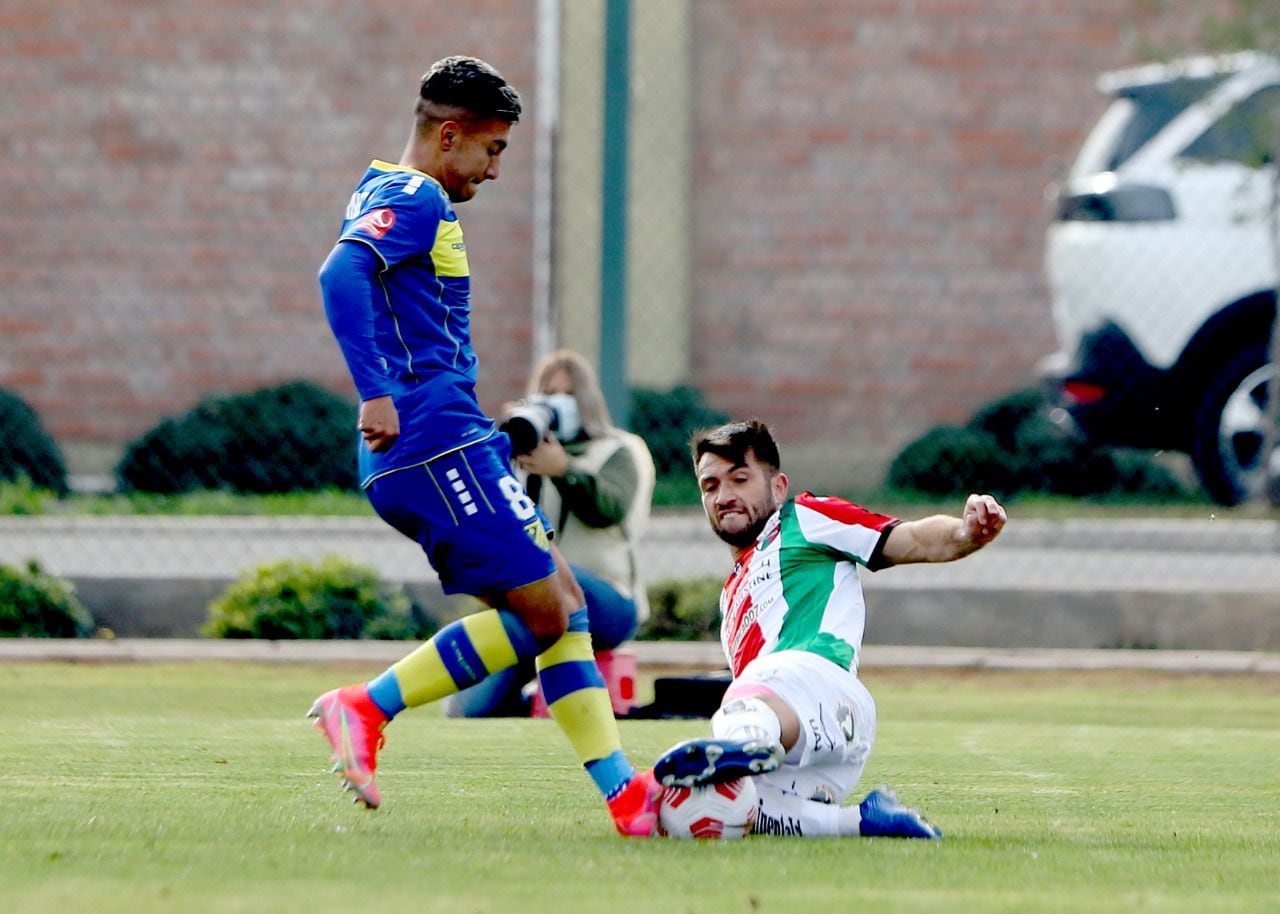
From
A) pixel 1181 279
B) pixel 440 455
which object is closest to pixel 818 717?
pixel 440 455

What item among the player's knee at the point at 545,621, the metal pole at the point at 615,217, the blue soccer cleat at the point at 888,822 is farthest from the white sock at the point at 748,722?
the metal pole at the point at 615,217

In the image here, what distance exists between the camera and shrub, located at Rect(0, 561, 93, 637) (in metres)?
9.13

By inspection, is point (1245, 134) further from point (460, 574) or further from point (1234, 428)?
point (460, 574)

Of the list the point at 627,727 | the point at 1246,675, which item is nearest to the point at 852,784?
the point at 627,727

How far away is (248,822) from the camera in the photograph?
14.1 ft

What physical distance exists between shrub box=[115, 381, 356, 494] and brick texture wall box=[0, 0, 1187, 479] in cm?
162

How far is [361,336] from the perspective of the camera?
4.36 m

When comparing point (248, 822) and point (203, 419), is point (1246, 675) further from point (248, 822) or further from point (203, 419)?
point (203, 419)

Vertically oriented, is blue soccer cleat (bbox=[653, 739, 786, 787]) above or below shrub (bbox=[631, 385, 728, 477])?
above

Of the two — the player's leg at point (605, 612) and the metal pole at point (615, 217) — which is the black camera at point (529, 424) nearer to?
the player's leg at point (605, 612)

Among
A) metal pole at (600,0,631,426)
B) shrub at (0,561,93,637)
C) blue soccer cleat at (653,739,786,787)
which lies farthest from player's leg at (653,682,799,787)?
shrub at (0,561,93,637)

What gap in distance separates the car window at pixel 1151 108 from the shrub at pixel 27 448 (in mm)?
6462

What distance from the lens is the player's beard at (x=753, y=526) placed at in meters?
4.55

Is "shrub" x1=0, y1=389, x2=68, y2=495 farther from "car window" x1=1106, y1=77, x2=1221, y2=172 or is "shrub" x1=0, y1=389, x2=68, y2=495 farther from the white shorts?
the white shorts
